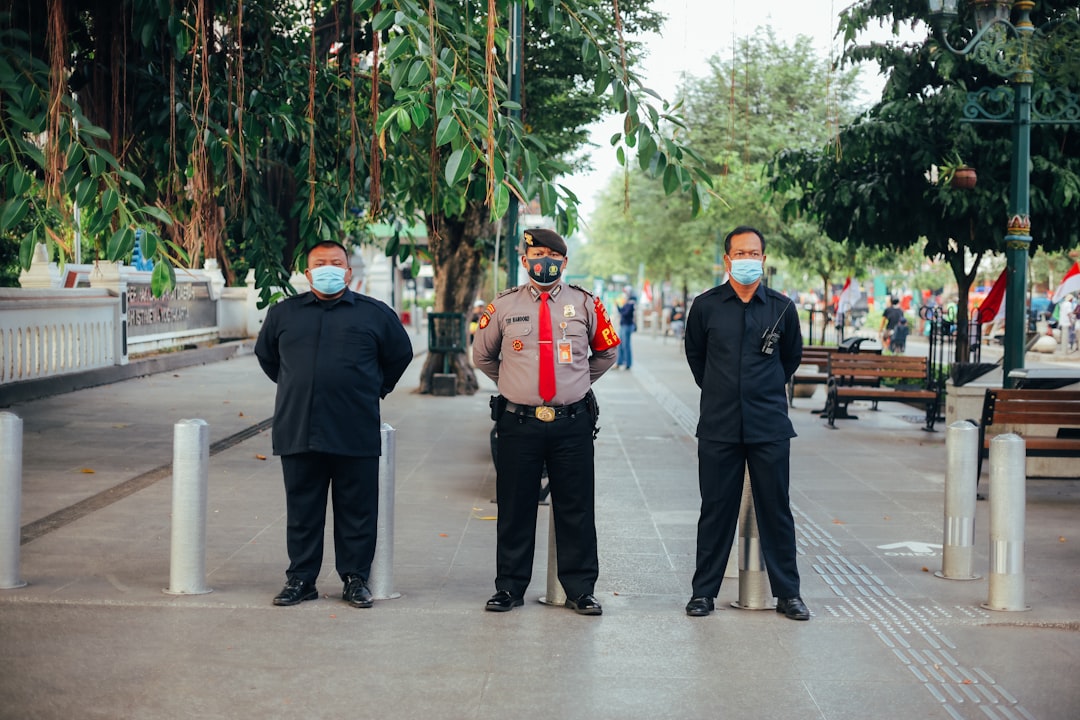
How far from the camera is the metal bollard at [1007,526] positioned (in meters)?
6.50

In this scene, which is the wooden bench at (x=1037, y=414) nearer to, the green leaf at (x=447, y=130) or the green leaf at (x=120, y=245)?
the green leaf at (x=447, y=130)

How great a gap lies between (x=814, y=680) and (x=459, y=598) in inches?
80.4

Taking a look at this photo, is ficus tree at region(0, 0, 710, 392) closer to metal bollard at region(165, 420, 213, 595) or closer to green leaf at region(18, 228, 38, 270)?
green leaf at region(18, 228, 38, 270)

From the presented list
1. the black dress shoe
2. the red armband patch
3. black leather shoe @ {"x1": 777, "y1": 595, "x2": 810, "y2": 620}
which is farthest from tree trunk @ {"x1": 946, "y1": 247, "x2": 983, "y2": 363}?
the black dress shoe

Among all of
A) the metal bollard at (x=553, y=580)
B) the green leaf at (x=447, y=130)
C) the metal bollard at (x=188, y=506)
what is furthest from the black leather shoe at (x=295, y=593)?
the green leaf at (x=447, y=130)

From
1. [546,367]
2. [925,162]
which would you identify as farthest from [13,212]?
[925,162]

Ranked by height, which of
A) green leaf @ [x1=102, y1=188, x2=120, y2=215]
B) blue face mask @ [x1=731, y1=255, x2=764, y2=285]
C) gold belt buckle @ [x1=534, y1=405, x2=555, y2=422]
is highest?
green leaf @ [x1=102, y1=188, x2=120, y2=215]

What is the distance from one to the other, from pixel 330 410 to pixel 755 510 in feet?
7.09

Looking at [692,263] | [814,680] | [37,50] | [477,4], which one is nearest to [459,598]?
[814,680]

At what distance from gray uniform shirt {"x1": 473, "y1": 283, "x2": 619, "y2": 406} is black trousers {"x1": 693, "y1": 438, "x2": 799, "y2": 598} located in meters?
0.73

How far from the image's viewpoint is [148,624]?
19.5 feet

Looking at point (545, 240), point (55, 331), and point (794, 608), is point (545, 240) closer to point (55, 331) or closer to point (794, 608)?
point (794, 608)

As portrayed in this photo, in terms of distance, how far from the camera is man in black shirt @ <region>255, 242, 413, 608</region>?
6316 millimetres

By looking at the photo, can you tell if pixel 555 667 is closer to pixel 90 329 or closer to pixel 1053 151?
pixel 1053 151
